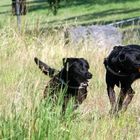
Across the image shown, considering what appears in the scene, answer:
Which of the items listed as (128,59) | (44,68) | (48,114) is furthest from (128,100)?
(48,114)

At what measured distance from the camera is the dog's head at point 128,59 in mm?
5438

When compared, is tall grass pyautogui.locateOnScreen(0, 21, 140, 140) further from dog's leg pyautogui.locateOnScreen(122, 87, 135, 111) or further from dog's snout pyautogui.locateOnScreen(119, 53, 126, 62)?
dog's snout pyautogui.locateOnScreen(119, 53, 126, 62)

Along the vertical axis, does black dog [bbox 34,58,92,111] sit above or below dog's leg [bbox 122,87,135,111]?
above

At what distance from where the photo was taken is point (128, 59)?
5441 millimetres

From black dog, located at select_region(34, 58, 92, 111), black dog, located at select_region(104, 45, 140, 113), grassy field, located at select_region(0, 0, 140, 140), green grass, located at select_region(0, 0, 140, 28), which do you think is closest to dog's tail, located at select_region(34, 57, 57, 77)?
black dog, located at select_region(34, 58, 92, 111)

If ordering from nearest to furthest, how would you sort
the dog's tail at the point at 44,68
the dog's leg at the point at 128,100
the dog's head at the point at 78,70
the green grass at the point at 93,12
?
the dog's leg at the point at 128,100 < the dog's head at the point at 78,70 < the dog's tail at the point at 44,68 < the green grass at the point at 93,12

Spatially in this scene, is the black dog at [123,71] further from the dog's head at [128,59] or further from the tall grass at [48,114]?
the tall grass at [48,114]

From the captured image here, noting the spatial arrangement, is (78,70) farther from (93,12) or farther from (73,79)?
(93,12)

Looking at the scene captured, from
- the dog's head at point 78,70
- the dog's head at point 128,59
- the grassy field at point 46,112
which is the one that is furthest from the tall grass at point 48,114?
the dog's head at point 128,59

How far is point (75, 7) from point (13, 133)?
2392 centimetres

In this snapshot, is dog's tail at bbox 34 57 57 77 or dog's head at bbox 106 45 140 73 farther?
dog's tail at bbox 34 57 57 77

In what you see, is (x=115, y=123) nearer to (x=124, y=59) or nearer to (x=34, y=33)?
(x=124, y=59)

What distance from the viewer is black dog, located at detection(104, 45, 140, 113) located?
5.46 meters

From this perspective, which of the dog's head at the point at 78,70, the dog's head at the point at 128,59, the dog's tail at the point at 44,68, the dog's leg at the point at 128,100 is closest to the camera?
the dog's head at the point at 128,59
